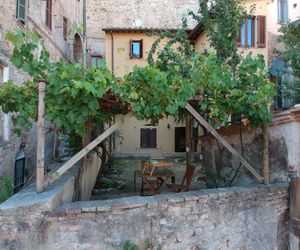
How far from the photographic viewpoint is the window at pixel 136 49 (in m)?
17.2

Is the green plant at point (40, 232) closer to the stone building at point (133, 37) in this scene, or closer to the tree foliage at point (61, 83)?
the tree foliage at point (61, 83)

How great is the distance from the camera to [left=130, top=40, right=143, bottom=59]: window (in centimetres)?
1725

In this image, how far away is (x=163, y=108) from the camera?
4.39 m

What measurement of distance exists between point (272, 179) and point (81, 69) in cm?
391

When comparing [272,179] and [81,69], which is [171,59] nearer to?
[272,179]

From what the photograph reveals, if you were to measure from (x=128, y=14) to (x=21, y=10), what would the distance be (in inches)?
596

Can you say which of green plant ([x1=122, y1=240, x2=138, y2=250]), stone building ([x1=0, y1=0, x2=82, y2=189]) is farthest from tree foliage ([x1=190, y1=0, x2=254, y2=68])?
green plant ([x1=122, y1=240, x2=138, y2=250])

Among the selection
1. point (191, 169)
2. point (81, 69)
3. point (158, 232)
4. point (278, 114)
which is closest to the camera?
point (81, 69)

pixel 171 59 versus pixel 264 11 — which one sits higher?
pixel 264 11

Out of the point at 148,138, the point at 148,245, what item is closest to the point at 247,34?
the point at 148,138

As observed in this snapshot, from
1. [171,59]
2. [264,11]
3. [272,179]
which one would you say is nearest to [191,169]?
[272,179]

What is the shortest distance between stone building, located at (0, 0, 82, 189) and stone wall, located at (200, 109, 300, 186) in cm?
528

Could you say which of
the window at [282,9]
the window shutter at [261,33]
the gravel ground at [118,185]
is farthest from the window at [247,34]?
the gravel ground at [118,185]

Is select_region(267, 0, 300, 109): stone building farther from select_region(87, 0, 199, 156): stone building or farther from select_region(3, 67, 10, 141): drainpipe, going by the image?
A: select_region(3, 67, 10, 141): drainpipe
